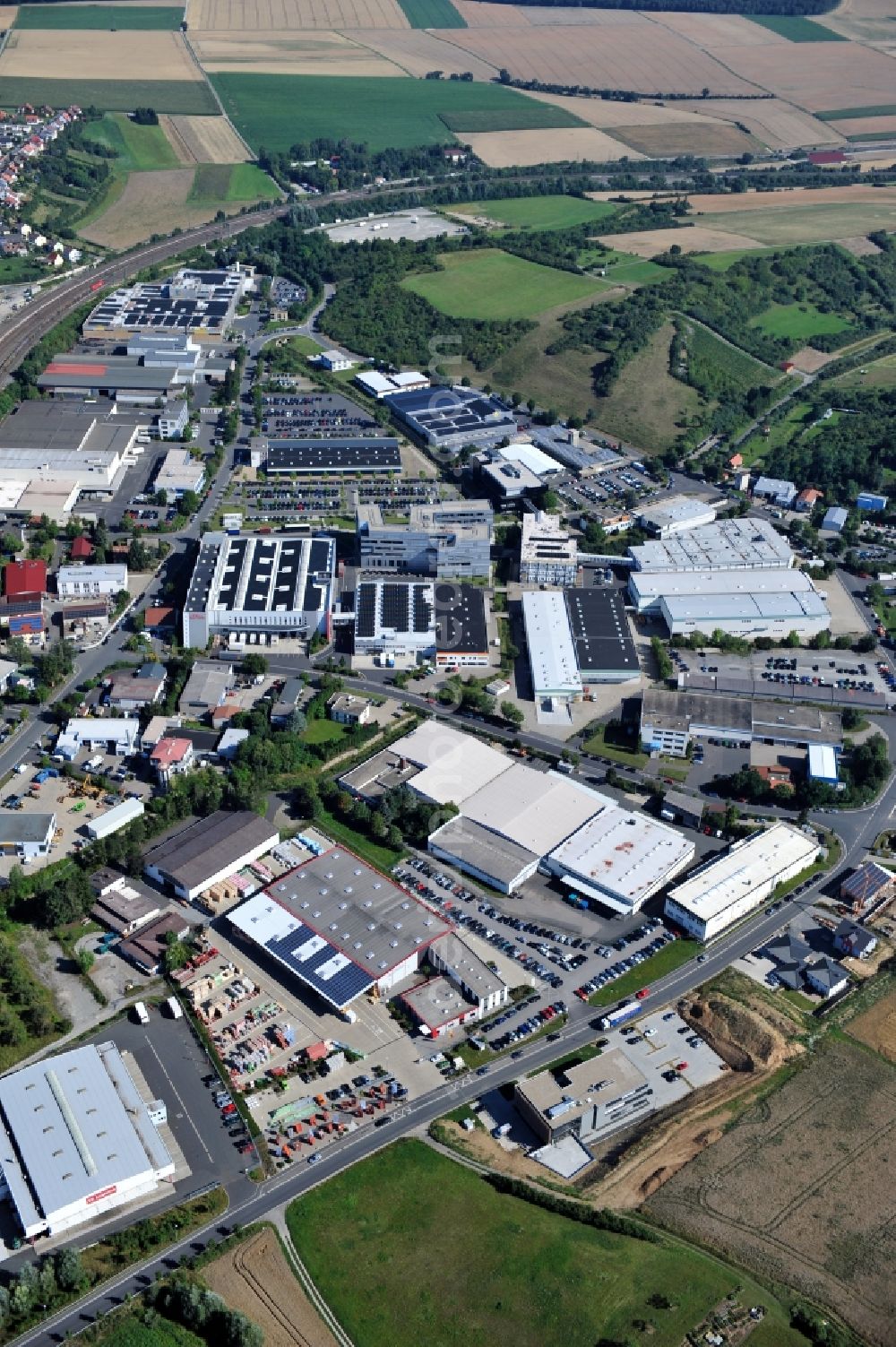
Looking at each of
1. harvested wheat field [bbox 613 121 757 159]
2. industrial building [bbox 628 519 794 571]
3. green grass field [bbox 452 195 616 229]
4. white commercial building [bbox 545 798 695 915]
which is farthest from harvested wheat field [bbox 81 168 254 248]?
A: white commercial building [bbox 545 798 695 915]

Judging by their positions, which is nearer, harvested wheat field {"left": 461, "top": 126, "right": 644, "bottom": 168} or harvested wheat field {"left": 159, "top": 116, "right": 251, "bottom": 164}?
harvested wheat field {"left": 159, "top": 116, "right": 251, "bottom": 164}

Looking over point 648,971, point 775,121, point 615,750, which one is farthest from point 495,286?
point 648,971

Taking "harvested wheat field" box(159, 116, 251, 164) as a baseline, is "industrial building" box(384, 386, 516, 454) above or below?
below

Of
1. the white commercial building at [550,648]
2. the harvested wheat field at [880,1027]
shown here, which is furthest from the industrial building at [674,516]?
the harvested wheat field at [880,1027]

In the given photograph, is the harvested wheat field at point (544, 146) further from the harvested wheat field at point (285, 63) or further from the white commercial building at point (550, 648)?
the white commercial building at point (550, 648)

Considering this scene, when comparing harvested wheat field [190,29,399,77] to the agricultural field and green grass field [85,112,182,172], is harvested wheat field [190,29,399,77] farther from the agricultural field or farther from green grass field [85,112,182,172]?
the agricultural field

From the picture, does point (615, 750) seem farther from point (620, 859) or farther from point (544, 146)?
point (544, 146)
